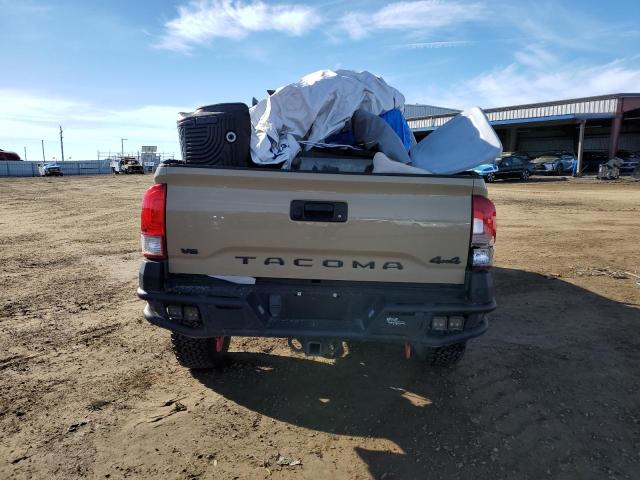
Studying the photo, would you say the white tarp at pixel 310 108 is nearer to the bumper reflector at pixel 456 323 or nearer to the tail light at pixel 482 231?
the tail light at pixel 482 231

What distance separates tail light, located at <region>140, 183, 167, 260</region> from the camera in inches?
117

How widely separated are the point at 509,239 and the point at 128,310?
300 inches

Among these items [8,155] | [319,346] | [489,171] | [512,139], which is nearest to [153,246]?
[319,346]

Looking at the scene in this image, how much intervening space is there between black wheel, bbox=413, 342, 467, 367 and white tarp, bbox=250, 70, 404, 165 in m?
1.93

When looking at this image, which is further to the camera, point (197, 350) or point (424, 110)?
point (424, 110)

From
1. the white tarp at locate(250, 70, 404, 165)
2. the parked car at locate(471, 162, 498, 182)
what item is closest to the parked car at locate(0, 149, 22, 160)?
the parked car at locate(471, 162, 498, 182)

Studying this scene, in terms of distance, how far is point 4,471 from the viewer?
271 centimetres

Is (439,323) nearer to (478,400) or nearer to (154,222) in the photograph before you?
(478,400)

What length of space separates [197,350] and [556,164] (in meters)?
35.1

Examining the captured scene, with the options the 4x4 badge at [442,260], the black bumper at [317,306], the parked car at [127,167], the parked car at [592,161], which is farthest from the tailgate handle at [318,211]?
the parked car at [127,167]

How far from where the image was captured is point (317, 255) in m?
3.04

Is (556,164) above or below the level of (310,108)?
below

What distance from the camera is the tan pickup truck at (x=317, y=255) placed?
296 centimetres

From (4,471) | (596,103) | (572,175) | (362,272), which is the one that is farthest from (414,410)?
(596,103)
